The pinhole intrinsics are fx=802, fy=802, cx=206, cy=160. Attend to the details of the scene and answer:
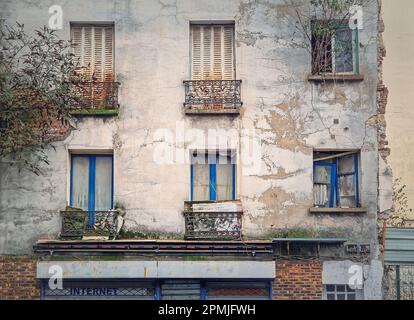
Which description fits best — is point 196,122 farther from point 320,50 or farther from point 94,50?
point 320,50

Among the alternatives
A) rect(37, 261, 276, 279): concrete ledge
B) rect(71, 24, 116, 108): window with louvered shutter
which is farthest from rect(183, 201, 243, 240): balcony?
rect(71, 24, 116, 108): window with louvered shutter

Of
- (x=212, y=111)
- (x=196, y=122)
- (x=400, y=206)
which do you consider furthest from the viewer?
(x=400, y=206)

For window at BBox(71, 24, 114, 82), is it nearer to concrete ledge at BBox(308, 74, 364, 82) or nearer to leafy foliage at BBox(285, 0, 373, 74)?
leafy foliage at BBox(285, 0, 373, 74)

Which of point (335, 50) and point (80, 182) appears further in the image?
point (335, 50)

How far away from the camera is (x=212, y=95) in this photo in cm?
1894

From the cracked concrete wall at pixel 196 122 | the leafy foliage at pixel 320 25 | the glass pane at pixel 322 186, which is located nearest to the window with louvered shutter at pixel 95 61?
the cracked concrete wall at pixel 196 122

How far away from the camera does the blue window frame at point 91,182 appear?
19.0m

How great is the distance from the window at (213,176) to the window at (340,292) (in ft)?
10.1

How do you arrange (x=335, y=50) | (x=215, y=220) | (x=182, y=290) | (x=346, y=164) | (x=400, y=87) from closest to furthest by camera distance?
(x=182, y=290) < (x=215, y=220) < (x=346, y=164) < (x=335, y=50) < (x=400, y=87)

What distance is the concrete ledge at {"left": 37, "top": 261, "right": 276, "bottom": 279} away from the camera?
59.1 ft

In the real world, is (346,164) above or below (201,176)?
above

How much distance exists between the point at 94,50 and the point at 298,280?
7280 millimetres

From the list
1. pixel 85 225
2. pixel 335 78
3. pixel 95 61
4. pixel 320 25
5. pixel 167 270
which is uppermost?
pixel 320 25

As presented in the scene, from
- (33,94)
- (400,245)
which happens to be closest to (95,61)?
(33,94)
